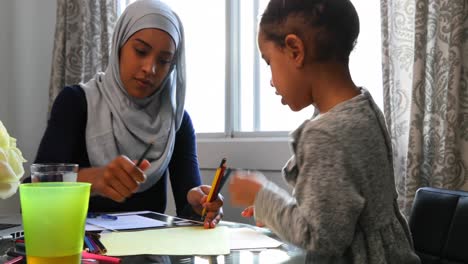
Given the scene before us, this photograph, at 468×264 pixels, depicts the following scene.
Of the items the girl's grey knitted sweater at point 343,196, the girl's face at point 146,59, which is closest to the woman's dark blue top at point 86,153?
the girl's face at point 146,59

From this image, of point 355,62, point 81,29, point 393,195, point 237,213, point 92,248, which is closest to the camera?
point 92,248

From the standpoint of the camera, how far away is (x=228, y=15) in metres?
2.27

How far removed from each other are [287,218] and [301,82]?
0.28 m

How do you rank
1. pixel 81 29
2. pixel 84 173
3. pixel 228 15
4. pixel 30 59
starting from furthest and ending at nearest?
pixel 30 59 < pixel 81 29 < pixel 228 15 < pixel 84 173

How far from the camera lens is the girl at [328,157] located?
0.75m

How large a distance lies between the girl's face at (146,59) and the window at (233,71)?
0.58 metres

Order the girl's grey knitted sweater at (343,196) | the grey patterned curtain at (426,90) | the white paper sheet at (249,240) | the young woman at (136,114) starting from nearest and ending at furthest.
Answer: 1. the girl's grey knitted sweater at (343,196)
2. the white paper sheet at (249,240)
3. the grey patterned curtain at (426,90)
4. the young woman at (136,114)

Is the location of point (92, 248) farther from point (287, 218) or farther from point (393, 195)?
point (393, 195)

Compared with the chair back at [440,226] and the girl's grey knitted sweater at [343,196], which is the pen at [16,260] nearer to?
the girl's grey knitted sweater at [343,196]

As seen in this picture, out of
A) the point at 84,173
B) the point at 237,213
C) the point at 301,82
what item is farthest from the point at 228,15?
the point at 301,82

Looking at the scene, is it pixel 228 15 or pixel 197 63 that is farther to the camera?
pixel 197 63

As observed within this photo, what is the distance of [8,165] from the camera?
1.97 ft

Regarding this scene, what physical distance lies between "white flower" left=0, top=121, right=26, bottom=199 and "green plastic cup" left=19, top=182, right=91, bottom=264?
0.08 m

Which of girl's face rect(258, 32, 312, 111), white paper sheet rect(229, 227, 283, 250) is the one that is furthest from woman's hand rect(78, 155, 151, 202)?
girl's face rect(258, 32, 312, 111)
